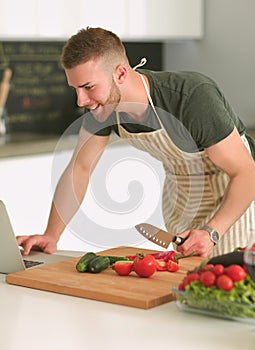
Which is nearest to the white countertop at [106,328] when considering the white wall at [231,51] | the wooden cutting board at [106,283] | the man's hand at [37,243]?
the wooden cutting board at [106,283]

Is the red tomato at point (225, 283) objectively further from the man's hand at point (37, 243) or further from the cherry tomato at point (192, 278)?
the man's hand at point (37, 243)

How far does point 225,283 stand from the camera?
5.41 ft

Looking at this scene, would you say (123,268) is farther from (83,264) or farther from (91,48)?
(91,48)

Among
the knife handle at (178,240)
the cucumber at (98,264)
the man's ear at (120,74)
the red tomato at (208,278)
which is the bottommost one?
the cucumber at (98,264)

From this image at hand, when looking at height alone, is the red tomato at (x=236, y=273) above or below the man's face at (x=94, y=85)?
below

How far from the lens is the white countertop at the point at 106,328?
160cm

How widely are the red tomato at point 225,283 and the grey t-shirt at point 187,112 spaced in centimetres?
87

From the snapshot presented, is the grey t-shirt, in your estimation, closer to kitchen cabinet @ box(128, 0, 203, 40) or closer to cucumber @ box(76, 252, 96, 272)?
cucumber @ box(76, 252, 96, 272)

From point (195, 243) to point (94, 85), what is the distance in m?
0.55

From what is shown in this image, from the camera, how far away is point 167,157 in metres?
2.84

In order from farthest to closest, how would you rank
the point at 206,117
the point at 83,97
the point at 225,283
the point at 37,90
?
the point at 37,90
the point at 206,117
the point at 83,97
the point at 225,283

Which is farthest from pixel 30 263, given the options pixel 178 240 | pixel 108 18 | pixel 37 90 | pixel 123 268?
pixel 37 90

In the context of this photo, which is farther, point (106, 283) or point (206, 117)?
point (206, 117)

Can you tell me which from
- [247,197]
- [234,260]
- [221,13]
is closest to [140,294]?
Result: [234,260]
